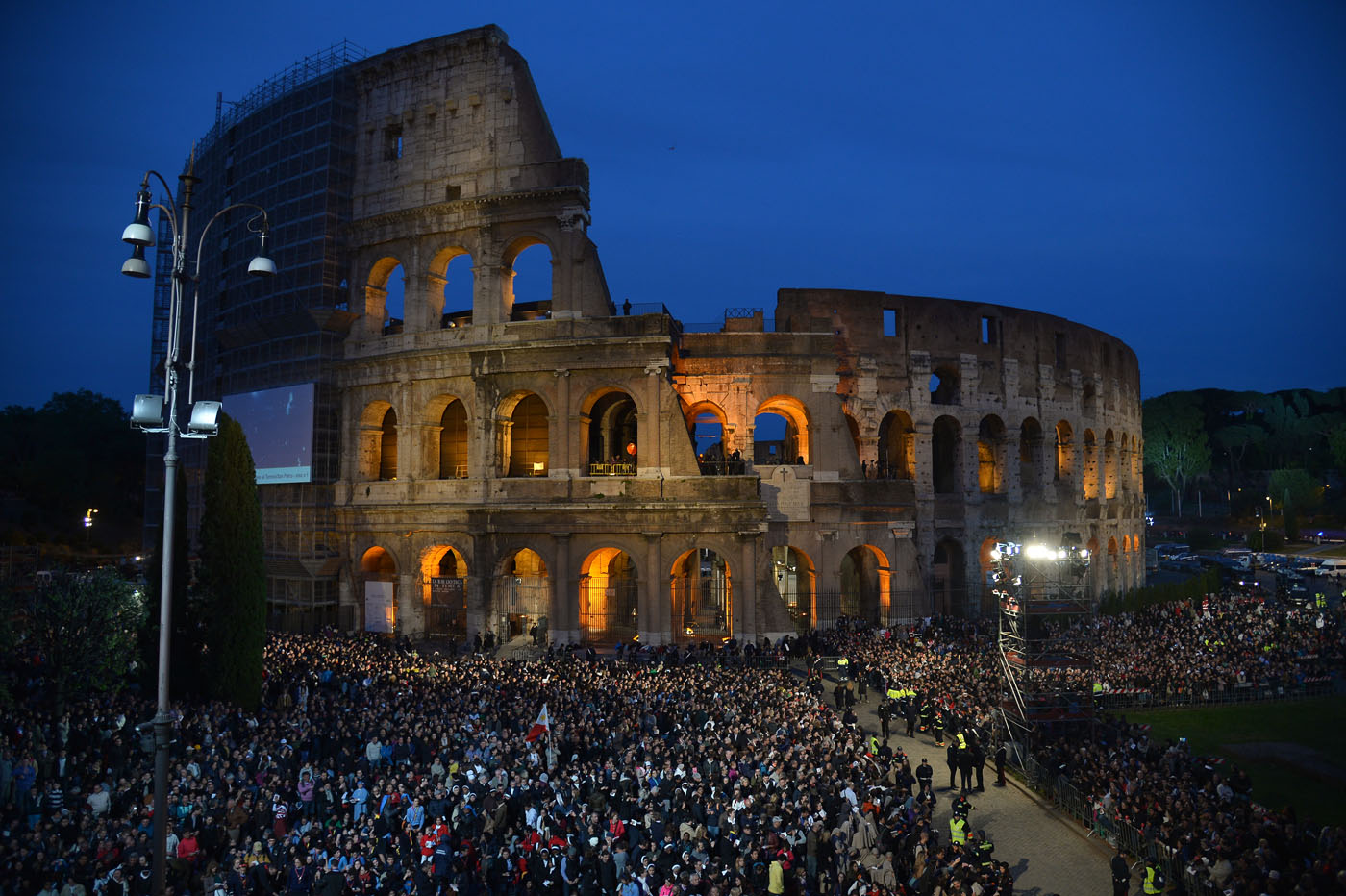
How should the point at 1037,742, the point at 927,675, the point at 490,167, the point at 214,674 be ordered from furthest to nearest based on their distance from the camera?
1. the point at 490,167
2. the point at 927,675
3. the point at 214,674
4. the point at 1037,742

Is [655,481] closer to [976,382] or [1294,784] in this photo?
[976,382]

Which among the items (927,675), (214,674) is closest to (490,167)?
(214,674)

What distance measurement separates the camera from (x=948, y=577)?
123 feet

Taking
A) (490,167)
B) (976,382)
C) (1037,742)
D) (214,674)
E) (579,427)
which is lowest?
(1037,742)

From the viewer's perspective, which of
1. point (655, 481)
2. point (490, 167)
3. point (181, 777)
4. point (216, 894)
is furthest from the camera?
point (490, 167)

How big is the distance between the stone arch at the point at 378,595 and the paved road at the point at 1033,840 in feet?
71.5

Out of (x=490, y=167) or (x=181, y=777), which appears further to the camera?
(x=490, y=167)

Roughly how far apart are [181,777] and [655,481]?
1805 centimetres

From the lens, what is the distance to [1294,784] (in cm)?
1989

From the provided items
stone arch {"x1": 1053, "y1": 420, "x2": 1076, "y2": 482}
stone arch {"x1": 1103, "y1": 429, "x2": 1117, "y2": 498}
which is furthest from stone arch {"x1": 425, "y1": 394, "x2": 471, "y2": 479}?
stone arch {"x1": 1103, "y1": 429, "x2": 1117, "y2": 498}

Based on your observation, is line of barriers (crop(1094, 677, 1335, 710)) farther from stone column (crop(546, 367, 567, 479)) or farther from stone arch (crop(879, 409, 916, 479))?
stone column (crop(546, 367, 567, 479))

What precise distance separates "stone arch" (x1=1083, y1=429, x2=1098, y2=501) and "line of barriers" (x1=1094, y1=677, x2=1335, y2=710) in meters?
17.8

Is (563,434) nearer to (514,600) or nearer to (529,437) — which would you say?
(529,437)

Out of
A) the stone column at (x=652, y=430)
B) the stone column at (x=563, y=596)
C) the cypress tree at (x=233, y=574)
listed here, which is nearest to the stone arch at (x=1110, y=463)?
the stone column at (x=652, y=430)
